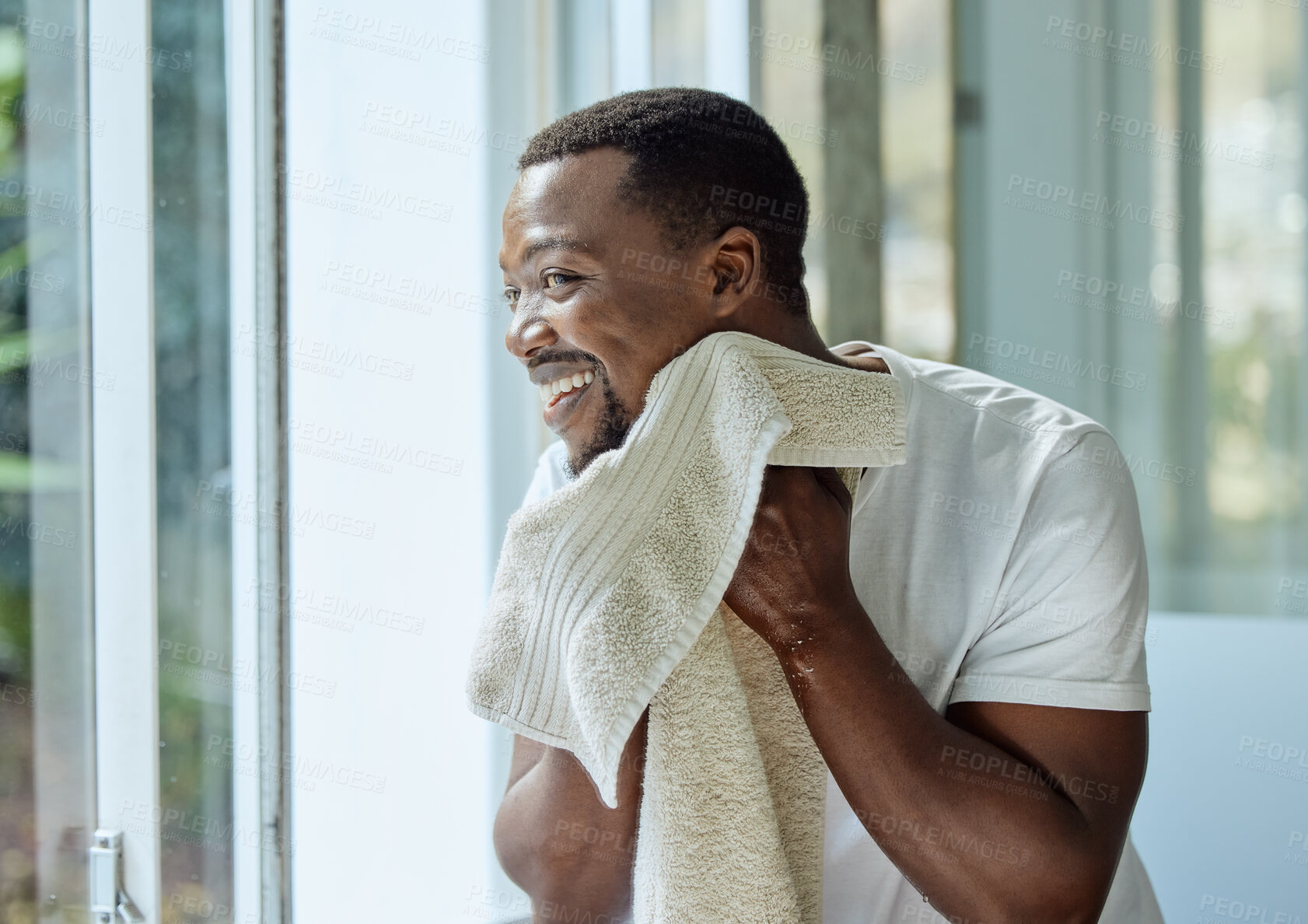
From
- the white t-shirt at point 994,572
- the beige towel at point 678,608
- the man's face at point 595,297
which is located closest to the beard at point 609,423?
the man's face at point 595,297

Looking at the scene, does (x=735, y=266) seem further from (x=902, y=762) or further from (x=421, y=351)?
(x=421, y=351)

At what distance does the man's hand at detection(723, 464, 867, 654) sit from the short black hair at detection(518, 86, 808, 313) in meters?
0.24

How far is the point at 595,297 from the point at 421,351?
1.77 feet

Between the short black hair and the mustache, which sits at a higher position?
the short black hair

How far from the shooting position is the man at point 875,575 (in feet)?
2.31

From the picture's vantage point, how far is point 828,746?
0.71 m

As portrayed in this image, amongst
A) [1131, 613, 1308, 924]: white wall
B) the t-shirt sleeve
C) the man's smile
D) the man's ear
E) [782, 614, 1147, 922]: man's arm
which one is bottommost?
[1131, 613, 1308, 924]: white wall

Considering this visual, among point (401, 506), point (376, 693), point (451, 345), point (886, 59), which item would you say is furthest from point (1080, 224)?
point (376, 693)

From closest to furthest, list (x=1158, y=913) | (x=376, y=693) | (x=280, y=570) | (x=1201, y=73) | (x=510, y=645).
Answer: (x=510, y=645) → (x=1158, y=913) → (x=280, y=570) → (x=376, y=693) → (x=1201, y=73)

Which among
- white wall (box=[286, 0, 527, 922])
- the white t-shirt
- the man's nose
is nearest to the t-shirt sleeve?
the white t-shirt

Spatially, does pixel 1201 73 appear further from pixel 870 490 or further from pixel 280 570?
pixel 280 570

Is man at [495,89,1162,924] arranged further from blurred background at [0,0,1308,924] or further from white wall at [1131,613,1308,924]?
white wall at [1131,613,1308,924]

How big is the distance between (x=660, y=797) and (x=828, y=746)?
0.43ft

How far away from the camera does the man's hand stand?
0.70 m
